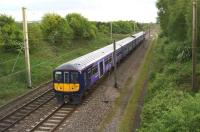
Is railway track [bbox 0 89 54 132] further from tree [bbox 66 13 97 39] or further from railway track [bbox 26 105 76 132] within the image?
tree [bbox 66 13 97 39]

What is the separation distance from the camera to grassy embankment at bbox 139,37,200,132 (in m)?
12.6

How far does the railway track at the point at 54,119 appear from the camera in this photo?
19030 millimetres

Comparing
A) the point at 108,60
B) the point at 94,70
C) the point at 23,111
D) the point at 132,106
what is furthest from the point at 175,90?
the point at 108,60

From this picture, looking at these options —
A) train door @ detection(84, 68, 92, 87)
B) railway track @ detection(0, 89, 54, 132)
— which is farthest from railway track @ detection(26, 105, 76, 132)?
train door @ detection(84, 68, 92, 87)

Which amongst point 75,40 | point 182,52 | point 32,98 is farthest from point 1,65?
point 75,40

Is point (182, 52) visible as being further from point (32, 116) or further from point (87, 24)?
point (87, 24)

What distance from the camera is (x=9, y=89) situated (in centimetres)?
2867

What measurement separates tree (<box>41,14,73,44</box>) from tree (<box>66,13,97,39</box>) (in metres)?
6.48

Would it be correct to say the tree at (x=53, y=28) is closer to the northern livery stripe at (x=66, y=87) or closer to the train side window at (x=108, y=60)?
the train side window at (x=108, y=60)

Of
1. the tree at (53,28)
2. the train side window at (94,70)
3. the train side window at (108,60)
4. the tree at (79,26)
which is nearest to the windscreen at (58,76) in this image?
the train side window at (94,70)

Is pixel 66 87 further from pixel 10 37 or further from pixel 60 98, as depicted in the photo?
pixel 10 37

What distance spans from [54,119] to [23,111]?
3.14 meters

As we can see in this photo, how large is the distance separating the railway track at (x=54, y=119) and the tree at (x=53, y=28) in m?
30.7

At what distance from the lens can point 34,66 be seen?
37.7 metres
